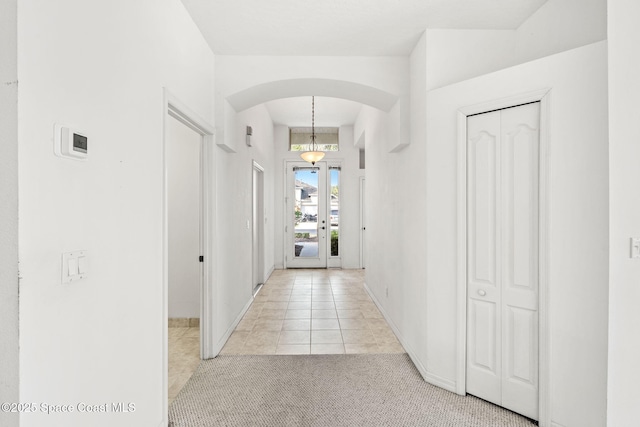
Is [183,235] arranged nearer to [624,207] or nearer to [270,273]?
[270,273]

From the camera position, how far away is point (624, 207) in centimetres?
161

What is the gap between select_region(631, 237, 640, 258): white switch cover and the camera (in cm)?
157

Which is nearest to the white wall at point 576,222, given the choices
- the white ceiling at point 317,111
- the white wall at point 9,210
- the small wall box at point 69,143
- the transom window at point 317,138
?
the small wall box at point 69,143

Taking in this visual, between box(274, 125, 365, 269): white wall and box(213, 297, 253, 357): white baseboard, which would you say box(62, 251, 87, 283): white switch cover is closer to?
box(213, 297, 253, 357): white baseboard

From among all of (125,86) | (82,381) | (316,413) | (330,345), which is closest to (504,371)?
(316,413)

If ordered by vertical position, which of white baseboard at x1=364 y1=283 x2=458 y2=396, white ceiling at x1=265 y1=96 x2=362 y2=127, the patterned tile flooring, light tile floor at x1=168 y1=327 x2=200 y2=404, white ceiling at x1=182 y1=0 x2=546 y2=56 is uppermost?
white ceiling at x1=265 y1=96 x2=362 y2=127

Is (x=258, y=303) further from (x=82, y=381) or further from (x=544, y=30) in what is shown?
(x=544, y=30)

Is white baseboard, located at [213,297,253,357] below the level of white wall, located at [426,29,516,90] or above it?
below

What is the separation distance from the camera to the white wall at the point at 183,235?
3.80m

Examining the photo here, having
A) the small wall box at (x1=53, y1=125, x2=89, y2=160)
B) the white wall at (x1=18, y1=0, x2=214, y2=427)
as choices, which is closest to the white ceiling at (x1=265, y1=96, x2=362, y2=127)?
the white wall at (x1=18, y1=0, x2=214, y2=427)

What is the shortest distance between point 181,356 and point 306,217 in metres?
4.74

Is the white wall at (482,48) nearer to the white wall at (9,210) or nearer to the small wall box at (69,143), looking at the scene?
the small wall box at (69,143)

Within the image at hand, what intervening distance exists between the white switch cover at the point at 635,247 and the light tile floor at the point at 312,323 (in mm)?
2058

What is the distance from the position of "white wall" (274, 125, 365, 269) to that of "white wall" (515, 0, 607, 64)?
4.83 metres
